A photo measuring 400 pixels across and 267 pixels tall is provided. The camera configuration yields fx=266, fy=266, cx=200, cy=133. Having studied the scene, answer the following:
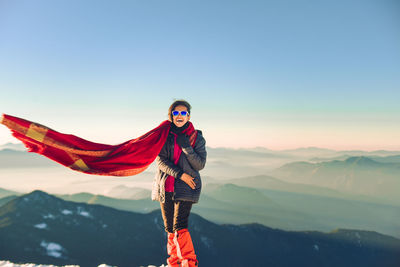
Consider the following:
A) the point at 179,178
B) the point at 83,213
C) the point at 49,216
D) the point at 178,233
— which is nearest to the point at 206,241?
the point at 83,213

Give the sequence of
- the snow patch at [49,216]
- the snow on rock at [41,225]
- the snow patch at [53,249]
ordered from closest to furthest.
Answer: the snow patch at [53,249], the snow on rock at [41,225], the snow patch at [49,216]

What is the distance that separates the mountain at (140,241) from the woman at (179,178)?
116 meters

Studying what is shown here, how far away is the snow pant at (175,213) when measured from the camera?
423 cm

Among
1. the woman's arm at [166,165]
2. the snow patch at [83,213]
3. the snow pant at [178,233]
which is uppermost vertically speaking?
the woman's arm at [166,165]

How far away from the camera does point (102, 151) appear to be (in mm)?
4316

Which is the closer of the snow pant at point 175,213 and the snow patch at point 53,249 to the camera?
the snow pant at point 175,213

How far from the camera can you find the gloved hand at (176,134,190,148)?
13.6 feet

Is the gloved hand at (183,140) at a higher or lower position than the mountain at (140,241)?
higher

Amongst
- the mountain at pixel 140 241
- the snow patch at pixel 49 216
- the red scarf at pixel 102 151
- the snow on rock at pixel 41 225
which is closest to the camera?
the red scarf at pixel 102 151

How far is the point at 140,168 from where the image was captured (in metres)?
4.42

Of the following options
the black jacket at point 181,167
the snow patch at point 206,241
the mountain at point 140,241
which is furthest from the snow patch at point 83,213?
the black jacket at point 181,167

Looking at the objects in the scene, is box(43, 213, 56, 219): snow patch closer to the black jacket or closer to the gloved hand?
the black jacket

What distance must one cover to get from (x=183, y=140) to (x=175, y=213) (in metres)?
1.19

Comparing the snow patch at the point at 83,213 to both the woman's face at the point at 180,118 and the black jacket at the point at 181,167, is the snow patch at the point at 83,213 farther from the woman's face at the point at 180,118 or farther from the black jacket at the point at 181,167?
the woman's face at the point at 180,118
